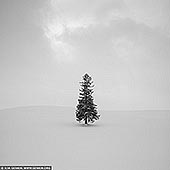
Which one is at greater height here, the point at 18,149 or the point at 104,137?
the point at 104,137

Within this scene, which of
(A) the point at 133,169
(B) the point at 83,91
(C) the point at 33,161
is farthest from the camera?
(B) the point at 83,91

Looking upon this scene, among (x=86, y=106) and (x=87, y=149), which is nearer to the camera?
(x=87, y=149)

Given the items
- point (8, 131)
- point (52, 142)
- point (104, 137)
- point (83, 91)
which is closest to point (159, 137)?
point (104, 137)

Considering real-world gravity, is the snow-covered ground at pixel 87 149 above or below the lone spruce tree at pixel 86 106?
below

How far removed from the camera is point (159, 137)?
79.2 ft

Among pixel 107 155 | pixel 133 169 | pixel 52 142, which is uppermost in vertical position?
pixel 52 142

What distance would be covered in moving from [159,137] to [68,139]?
464 inches

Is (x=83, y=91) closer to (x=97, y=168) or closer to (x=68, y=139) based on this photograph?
(x=68, y=139)

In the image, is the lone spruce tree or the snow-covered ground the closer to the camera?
the snow-covered ground

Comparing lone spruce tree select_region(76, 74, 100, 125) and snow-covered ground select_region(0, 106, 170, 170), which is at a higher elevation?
lone spruce tree select_region(76, 74, 100, 125)

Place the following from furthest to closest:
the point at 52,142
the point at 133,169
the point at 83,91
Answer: the point at 83,91
the point at 52,142
the point at 133,169

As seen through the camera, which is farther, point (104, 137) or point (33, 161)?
point (104, 137)

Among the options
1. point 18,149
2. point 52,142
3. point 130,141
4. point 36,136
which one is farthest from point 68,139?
point 130,141

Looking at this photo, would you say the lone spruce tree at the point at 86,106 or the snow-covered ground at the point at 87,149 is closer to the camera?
Result: the snow-covered ground at the point at 87,149
